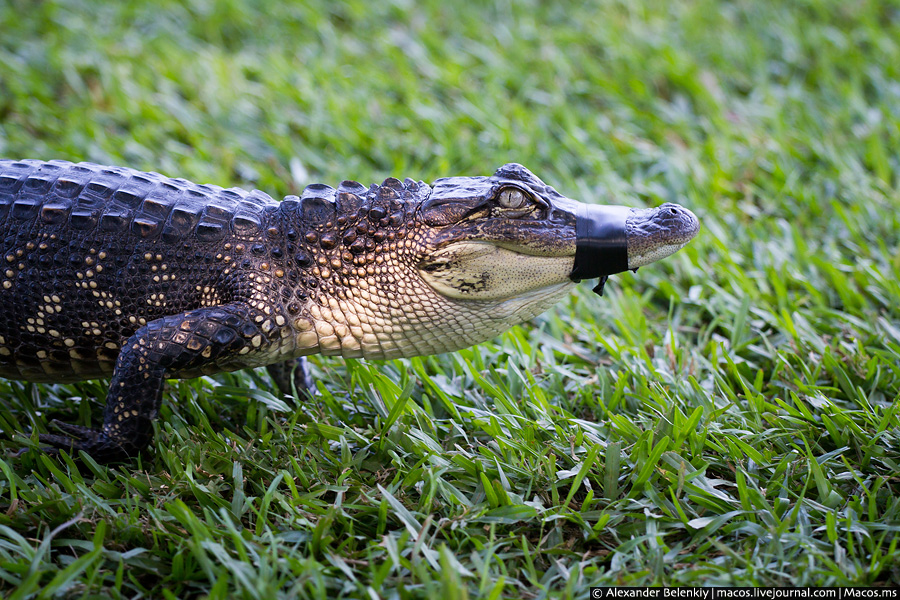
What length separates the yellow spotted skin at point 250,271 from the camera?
2.64 metres

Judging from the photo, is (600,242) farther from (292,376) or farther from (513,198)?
(292,376)

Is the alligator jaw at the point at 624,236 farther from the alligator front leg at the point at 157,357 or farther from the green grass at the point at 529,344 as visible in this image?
the alligator front leg at the point at 157,357

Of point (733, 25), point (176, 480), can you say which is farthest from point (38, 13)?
point (733, 25)

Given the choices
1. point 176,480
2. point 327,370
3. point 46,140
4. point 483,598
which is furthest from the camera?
point 46,140

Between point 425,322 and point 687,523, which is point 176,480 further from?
point 687,523

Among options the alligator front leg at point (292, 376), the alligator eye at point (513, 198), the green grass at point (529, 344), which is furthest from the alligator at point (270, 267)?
the alligator front leg at point (292, 376)

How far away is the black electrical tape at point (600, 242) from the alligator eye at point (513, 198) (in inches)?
7.9

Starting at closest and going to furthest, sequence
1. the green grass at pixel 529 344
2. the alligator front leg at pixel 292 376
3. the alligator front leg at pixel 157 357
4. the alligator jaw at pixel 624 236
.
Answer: the green grass at pixel 529 344
the alligator front leg at pixel 157 357
the alligator jaw at pixel 624 236
the alligator front leg at pixel 292 376

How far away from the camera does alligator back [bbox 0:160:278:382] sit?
104 inches

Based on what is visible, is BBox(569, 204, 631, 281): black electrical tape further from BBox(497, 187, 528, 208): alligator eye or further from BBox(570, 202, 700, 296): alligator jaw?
BBox(497, 187, 528, 208): alligator eye

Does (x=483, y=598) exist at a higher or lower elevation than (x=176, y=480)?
higher

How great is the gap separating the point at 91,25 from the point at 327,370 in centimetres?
458

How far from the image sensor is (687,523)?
2.41 metres

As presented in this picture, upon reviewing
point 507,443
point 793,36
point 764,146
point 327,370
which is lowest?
point 327,370
